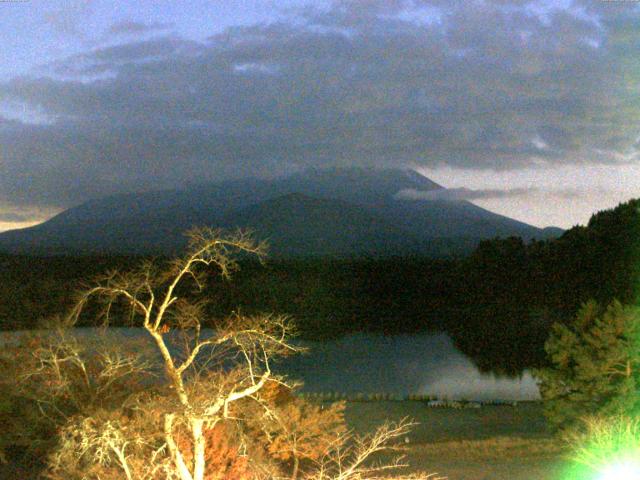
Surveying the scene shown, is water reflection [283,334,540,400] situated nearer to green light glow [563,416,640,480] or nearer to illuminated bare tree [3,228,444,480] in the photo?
illuminated bare tree [3,228,444,480]

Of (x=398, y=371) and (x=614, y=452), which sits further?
(x=398, y=371)

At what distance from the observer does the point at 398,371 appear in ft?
102

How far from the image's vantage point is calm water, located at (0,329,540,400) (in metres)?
26.1

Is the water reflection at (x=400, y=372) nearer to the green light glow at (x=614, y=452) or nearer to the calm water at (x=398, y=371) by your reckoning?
the calm water at (x=398, y=371)

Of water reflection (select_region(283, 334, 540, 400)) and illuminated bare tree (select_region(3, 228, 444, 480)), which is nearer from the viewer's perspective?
illuminated bare tree (select_region(3, 228, 444, 480))

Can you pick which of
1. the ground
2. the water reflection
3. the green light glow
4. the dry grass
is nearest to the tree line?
the water reflection

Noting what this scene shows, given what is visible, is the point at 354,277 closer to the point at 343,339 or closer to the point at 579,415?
the point at 343,339

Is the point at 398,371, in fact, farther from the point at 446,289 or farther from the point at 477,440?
the point at 446,289

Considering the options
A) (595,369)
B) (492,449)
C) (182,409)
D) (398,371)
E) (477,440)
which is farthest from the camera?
(398,371)

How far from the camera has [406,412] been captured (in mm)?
20922

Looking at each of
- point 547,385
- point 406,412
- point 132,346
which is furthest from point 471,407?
point 132,346

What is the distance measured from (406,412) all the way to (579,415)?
294 inches

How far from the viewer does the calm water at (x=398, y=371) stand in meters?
26.1

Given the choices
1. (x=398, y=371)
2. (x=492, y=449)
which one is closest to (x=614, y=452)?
(x=492, y=449)
